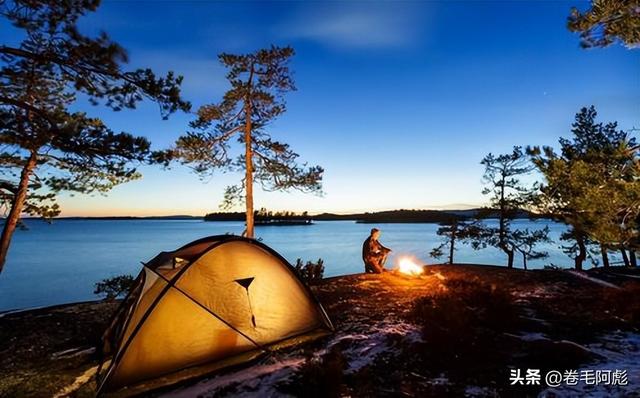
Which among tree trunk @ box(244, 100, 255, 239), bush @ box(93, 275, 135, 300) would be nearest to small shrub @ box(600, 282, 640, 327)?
tree trunk @ box(244, 100, 255, 239)

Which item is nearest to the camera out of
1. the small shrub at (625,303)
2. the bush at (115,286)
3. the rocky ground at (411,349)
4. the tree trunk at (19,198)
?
the rocky ground at (411,349)

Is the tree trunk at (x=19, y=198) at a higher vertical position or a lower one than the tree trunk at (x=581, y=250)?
higher

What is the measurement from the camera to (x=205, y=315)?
5898mm

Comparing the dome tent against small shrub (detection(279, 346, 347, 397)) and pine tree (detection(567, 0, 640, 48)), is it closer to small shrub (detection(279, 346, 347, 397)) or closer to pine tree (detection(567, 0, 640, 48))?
small shrub (detection(279, 346, 347, 397))

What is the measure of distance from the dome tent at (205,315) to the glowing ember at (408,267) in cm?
712

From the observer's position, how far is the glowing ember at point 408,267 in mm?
13312

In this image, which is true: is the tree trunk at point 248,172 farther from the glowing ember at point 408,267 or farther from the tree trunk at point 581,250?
the tree trunk at point 581,250

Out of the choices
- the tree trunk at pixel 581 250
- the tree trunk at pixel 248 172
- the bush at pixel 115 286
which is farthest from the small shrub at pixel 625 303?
the bush at pixel 115 286

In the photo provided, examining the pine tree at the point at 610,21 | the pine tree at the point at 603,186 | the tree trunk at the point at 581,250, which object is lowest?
the tree trunk at the point at 581,250

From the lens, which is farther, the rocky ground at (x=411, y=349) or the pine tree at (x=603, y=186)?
the pine tree at (x=603, y=186)

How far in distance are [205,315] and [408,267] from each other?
→ 374 inches

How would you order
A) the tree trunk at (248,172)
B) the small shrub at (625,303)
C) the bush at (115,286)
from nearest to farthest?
the small shrub at (625,303) → the bush at (115,286) → the tree trunk at (248,172)

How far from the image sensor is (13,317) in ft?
29.6

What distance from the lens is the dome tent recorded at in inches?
211
